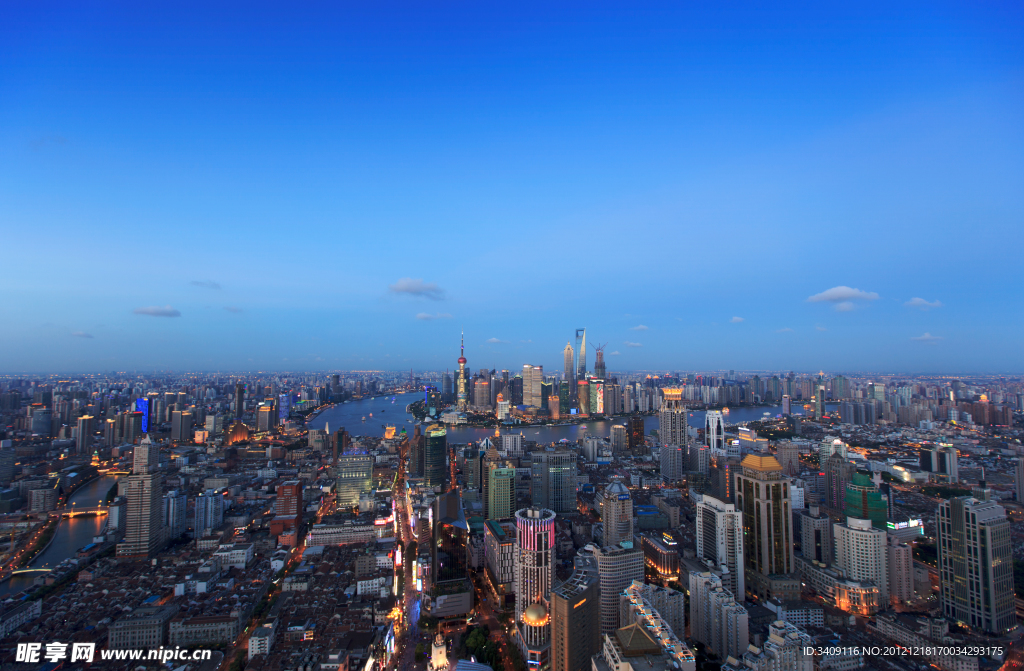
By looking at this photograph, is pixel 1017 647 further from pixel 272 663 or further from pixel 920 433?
pixel 920 433

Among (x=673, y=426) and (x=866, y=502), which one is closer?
(x=866, y=502)

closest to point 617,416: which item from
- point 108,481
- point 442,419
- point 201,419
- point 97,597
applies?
point 442,419

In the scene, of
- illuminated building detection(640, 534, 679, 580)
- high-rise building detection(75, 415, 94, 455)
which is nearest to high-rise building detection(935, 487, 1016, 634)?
illuminated building detection(640, 534, 679, 580)

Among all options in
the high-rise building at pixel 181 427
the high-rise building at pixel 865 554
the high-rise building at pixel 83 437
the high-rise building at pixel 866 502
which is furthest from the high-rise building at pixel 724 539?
the high-rise building at pixel 181 427

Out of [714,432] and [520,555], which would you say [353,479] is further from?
[714,432]

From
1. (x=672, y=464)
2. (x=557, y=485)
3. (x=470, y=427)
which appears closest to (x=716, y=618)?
(x=557, y=485)

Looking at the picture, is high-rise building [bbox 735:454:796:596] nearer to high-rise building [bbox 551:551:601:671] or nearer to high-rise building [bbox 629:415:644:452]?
high-rise building [bbox 551:551:601:671]
